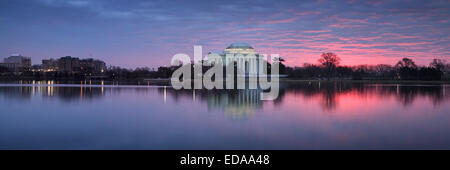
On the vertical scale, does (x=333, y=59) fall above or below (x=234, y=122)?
above

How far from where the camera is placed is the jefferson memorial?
8981 centimetres

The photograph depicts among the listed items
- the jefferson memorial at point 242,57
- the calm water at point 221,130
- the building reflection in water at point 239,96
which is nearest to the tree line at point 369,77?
the jefferson memorial at point 242,57

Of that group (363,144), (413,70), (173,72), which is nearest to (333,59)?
(413,70)

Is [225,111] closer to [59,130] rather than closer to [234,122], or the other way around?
[234,122]

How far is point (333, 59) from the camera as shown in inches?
3219

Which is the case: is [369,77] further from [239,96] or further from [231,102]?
[231,102]

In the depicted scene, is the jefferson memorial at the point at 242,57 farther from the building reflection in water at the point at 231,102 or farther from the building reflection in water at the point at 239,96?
the building reflection in water at the point at 231,102

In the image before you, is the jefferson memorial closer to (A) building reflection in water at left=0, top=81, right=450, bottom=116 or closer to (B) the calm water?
(A) building reflection in water at left=0, top=81, right=450, bottom=116

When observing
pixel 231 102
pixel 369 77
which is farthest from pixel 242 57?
pixel 231 102

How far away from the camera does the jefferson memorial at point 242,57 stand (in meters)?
89.8

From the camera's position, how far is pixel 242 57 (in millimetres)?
90875

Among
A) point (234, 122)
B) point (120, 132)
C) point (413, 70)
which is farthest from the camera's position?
point (413, 70)

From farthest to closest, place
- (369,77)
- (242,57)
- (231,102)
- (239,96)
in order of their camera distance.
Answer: (242,57) → (369,77) → (239,96) → (231,102)
